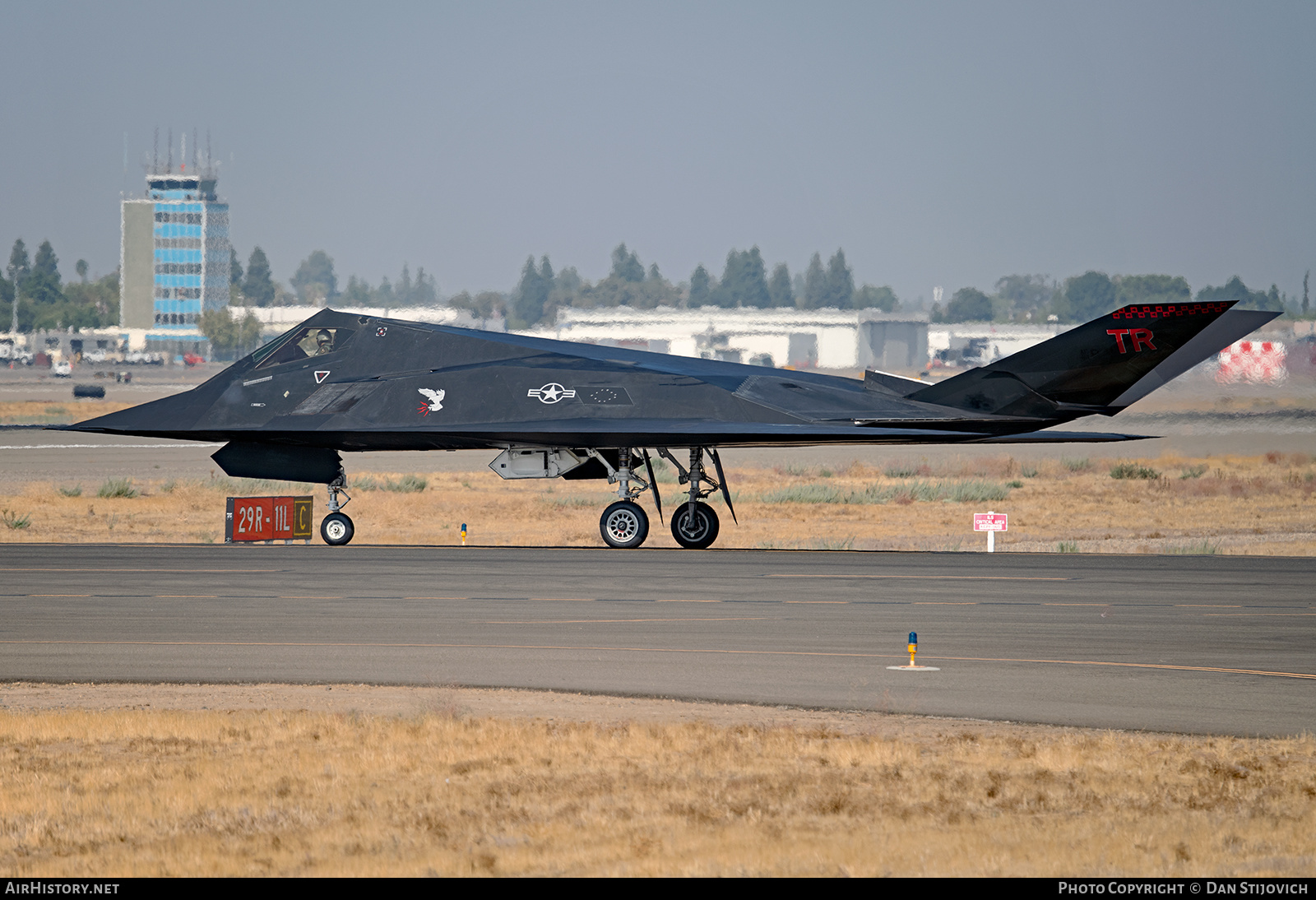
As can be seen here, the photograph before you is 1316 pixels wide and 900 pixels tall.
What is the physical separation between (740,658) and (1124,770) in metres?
4.95

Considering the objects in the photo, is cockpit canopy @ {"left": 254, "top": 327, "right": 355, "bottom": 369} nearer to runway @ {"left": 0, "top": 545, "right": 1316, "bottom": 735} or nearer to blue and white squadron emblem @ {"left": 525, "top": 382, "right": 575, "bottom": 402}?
blue and white squadron emblem @ {"left": 525, "top": 382, "right": 575, "bottom": 402}

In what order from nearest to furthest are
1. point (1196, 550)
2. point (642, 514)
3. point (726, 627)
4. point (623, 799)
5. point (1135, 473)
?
point (623, 799), point (726, 627), point (642, 514), point (1196, 550), point (1135, 473)

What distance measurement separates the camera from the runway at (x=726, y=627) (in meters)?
12.2

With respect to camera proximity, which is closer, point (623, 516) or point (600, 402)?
point (600, 402)

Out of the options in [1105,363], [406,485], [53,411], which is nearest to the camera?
[1105,363]

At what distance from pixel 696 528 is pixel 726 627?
30.4ft

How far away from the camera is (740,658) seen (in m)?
13.7

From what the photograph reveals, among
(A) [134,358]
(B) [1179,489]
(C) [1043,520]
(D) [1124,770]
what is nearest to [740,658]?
(D) [1124,770]

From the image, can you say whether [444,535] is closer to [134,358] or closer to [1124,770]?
[1124,770]

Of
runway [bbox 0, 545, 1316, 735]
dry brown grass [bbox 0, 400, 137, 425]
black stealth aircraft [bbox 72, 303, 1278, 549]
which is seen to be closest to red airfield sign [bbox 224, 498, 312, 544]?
black stealth aircraft [bbox 72, 303, 1278, 549]

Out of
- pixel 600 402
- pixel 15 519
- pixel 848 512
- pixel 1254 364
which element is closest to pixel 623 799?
pixel 600 402

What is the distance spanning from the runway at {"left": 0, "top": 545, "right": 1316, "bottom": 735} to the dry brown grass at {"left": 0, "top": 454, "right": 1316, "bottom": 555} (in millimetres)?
7992

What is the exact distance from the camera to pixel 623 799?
28.2 ft

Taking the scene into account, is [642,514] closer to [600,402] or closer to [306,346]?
[600,402]
